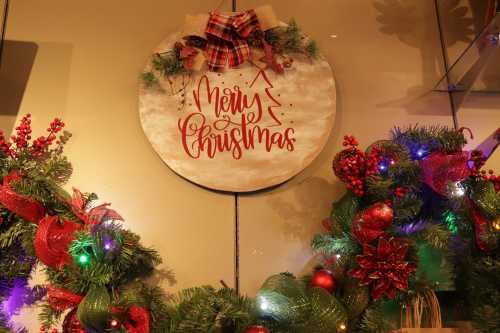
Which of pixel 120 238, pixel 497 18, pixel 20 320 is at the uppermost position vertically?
pixel 497 18

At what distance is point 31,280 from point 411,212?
91 centimetres

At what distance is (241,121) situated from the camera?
4.20ft

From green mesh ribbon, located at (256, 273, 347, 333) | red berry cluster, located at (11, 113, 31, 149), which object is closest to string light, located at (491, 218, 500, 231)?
green mesh ribbon, located at (256, 273, 347, 333)

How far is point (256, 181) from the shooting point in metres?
1.23

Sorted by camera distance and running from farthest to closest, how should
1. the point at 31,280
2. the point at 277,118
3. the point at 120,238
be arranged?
the point at 277,118 < the point at 31,280 < the point at 120,238

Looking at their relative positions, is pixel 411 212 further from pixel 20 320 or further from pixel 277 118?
pixel 20 320

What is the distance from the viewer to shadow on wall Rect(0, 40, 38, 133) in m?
1.25

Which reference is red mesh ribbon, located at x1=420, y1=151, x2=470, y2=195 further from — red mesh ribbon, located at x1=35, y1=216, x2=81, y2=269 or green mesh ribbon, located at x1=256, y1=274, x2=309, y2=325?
red mesh ribbon, located at x1=35, y1=216, x2=81, y2=269

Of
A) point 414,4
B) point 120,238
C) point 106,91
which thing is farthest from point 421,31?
point 120,238

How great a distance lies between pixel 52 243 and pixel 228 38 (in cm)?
71

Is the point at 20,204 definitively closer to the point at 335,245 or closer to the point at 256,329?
the point at 256,329

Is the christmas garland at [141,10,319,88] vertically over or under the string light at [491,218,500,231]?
over

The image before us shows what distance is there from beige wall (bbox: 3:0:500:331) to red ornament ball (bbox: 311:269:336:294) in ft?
0.36

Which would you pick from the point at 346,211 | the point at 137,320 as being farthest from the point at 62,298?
the point at 346,211
